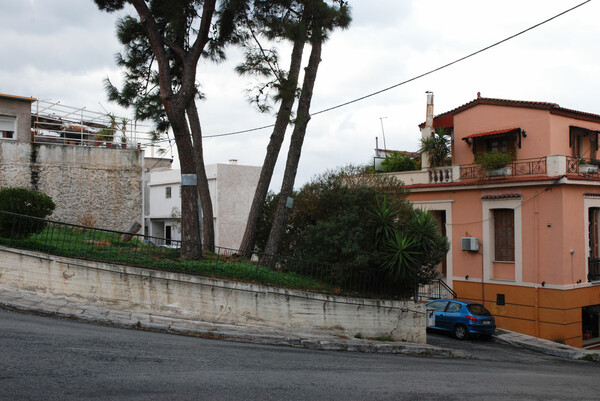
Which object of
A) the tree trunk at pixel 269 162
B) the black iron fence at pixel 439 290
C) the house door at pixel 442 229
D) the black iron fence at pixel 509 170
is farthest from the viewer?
the house door at pixel 442 229

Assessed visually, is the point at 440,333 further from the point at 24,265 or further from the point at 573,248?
the point at 24,265

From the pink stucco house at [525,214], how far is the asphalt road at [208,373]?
32.5ft

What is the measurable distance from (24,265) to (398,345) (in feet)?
28.4

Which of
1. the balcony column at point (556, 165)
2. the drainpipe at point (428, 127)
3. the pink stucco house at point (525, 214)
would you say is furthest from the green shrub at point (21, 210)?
the balcony column at point (556, 165)

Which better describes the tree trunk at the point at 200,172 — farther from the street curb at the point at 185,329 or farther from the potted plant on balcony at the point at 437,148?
the potted plant on balcony at the point at 437,148

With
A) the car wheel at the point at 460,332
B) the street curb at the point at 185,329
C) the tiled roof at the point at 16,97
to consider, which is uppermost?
the tiled roof at the point at 16,97

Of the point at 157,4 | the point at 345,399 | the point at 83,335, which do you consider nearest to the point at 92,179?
the point at 157,4

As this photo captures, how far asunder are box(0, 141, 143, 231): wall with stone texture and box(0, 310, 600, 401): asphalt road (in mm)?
10308

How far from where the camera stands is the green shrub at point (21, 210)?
11.5 metres

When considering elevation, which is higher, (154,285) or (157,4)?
(157,4)

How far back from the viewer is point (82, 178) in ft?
65.2

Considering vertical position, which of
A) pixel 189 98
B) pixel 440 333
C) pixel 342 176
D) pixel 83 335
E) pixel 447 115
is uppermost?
pixel 447 115

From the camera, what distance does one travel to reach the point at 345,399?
6859 mm

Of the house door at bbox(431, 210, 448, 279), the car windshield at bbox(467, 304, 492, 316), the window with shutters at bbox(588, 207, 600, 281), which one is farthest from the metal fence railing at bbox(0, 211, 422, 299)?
the window with shutters at bbox(588, 207, 600, 281)
